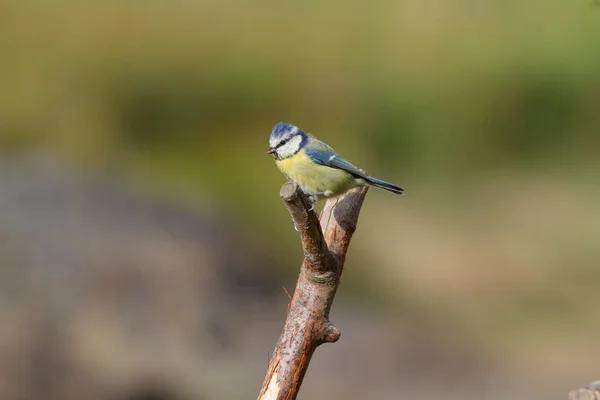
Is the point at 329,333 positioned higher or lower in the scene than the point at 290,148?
lower

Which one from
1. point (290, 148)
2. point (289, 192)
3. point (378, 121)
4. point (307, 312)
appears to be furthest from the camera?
point (378, 121)

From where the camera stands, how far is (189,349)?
123 inches

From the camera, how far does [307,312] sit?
1616 mm

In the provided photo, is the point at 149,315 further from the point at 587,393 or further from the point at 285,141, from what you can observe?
the point at 587,393

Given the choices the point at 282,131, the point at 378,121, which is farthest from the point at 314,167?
the point at 378,121

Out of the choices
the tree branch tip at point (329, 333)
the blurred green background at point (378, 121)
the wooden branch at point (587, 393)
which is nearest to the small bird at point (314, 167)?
the tree branch tip at point (329, 333)

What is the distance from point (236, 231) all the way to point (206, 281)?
22.3 inches

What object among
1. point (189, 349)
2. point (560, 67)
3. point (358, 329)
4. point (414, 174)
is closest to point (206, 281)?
point (189, 349)

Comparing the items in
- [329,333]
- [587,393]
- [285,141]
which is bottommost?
[329,333]

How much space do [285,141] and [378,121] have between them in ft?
7.85

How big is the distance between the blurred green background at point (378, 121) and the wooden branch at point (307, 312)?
207cm

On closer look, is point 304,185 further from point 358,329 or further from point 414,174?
point 414,174

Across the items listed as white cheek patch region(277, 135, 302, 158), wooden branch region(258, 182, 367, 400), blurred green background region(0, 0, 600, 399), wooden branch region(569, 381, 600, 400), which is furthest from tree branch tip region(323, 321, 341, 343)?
blurred green background region(0, 0, 600, 399)

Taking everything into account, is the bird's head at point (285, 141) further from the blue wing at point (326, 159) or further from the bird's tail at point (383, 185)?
the bird's tail at point (383, 185)
